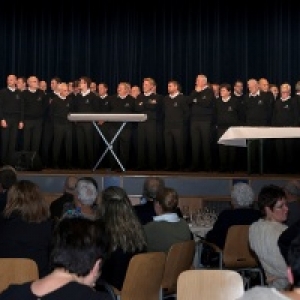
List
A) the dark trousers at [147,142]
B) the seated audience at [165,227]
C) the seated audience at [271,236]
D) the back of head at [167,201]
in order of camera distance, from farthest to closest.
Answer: the dark trousers at [147,142] → the back of head at [167,201] → the seated audience at [165,227] → the seated audience at [271,236]

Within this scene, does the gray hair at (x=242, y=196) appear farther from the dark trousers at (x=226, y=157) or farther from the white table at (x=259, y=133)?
the dark trousers at (x=226, y=157)

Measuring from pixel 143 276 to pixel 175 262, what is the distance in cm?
53

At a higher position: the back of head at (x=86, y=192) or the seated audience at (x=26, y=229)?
the back of head at (x=86, y=192)

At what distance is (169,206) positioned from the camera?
561 centimetres

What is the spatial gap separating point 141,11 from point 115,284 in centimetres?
1156

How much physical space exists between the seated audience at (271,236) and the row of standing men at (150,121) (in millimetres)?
7043

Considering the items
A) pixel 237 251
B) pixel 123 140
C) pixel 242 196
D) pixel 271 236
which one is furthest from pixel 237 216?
pixel 123 140

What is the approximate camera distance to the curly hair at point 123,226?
185 inches

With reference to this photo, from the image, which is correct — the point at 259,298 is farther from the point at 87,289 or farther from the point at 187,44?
the point at 187,44

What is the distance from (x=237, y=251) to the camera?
618cm

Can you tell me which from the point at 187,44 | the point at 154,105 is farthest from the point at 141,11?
the point at 154,105

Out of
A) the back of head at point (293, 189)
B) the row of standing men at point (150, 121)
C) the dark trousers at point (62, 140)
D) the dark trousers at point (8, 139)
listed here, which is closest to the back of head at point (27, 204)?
the back of head at point (293, 189)

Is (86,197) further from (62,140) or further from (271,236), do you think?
(62,140)

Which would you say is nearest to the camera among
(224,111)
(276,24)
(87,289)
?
(87,289)
